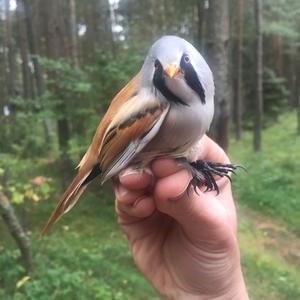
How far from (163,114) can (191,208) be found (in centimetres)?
40

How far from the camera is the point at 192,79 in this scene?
1811 mm

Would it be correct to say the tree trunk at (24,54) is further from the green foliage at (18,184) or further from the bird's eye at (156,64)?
the bird's eye at (156,64)

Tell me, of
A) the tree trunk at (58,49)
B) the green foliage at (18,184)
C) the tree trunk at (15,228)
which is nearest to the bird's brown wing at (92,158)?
the tree trunk at (15,228)

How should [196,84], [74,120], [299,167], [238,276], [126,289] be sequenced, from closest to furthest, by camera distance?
[196,84]
[238,276]
[126,289]
[74,120]
[299,167]

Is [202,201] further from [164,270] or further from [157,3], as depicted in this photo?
[157,3]

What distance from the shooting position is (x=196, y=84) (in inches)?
71.7

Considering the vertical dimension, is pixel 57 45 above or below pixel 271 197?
above

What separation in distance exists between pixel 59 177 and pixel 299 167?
5.86 metres

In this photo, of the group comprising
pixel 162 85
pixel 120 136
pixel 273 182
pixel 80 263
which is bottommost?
pixel 273 182

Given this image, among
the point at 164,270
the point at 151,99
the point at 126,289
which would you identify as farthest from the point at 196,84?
the point at 126,289

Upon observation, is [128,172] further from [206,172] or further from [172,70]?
[172,70]

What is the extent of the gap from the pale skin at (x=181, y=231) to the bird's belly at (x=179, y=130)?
0.06 meters

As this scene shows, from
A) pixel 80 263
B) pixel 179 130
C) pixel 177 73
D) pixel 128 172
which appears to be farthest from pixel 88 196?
pixel 177 73

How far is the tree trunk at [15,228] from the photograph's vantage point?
4.46m
